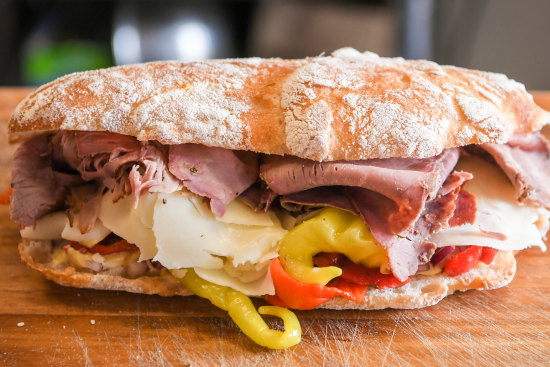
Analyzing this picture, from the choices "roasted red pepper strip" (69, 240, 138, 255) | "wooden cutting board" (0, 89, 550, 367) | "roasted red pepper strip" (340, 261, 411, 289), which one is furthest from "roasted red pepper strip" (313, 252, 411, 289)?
"roasted red pepper strip" (69, 240, 138, 255)

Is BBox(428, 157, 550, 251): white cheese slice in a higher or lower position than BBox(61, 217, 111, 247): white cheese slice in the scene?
higher

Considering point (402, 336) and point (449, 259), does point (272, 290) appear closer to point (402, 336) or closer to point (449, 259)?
point (402, 336)

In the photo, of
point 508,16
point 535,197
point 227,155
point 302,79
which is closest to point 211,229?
point 227,155

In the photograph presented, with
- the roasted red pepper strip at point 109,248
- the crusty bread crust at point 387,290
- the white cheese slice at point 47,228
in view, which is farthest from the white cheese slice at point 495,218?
the white cheese slice at point 47,228

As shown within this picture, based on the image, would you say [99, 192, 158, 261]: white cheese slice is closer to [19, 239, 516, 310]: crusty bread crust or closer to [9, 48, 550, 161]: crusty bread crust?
[19, 239, 516, 310]: crusty bread crust

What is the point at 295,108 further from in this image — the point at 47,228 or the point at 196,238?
the point at 47,228

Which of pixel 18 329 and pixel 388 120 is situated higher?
pixel 388 120

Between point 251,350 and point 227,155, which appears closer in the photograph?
point 251,350
